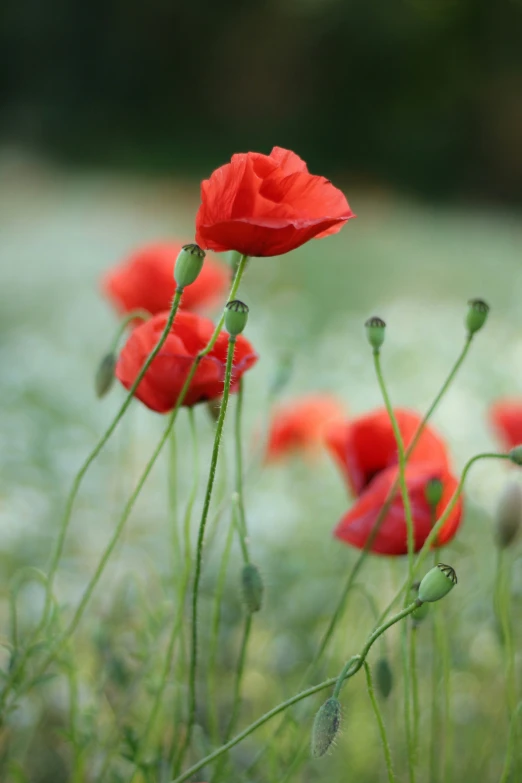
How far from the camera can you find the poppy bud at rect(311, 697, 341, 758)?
56cm

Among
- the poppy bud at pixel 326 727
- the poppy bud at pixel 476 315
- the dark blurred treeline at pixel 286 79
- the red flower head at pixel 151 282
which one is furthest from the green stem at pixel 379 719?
the dark blurred treeline at pixel 286 79

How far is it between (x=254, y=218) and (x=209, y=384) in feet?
0.50

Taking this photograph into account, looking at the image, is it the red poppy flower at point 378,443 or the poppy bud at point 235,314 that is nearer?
the poppy bud at point 235,314

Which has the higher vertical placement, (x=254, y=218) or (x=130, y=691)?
(x=254, y=218)

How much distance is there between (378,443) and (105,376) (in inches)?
9.3

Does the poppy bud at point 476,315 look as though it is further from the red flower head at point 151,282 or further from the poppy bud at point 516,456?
the red flower head at point 151,282

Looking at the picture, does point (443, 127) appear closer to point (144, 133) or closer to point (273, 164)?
point (144, 133)

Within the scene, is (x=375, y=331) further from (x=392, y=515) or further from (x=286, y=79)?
(x=286, y=79)

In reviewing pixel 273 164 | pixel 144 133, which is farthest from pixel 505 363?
pixel 144 133

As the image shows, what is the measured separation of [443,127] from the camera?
8211 millimetres

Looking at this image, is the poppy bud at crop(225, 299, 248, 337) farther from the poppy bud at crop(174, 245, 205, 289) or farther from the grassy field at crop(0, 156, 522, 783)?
the grassy field at crop(0, 156, 522, 783)

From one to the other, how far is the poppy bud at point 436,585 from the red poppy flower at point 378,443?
0.27 meters

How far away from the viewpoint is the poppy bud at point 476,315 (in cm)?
66

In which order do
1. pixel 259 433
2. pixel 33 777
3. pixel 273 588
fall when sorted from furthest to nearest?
1. pixel 273 588
2. pixel 259 433
3. pixel 33 777
